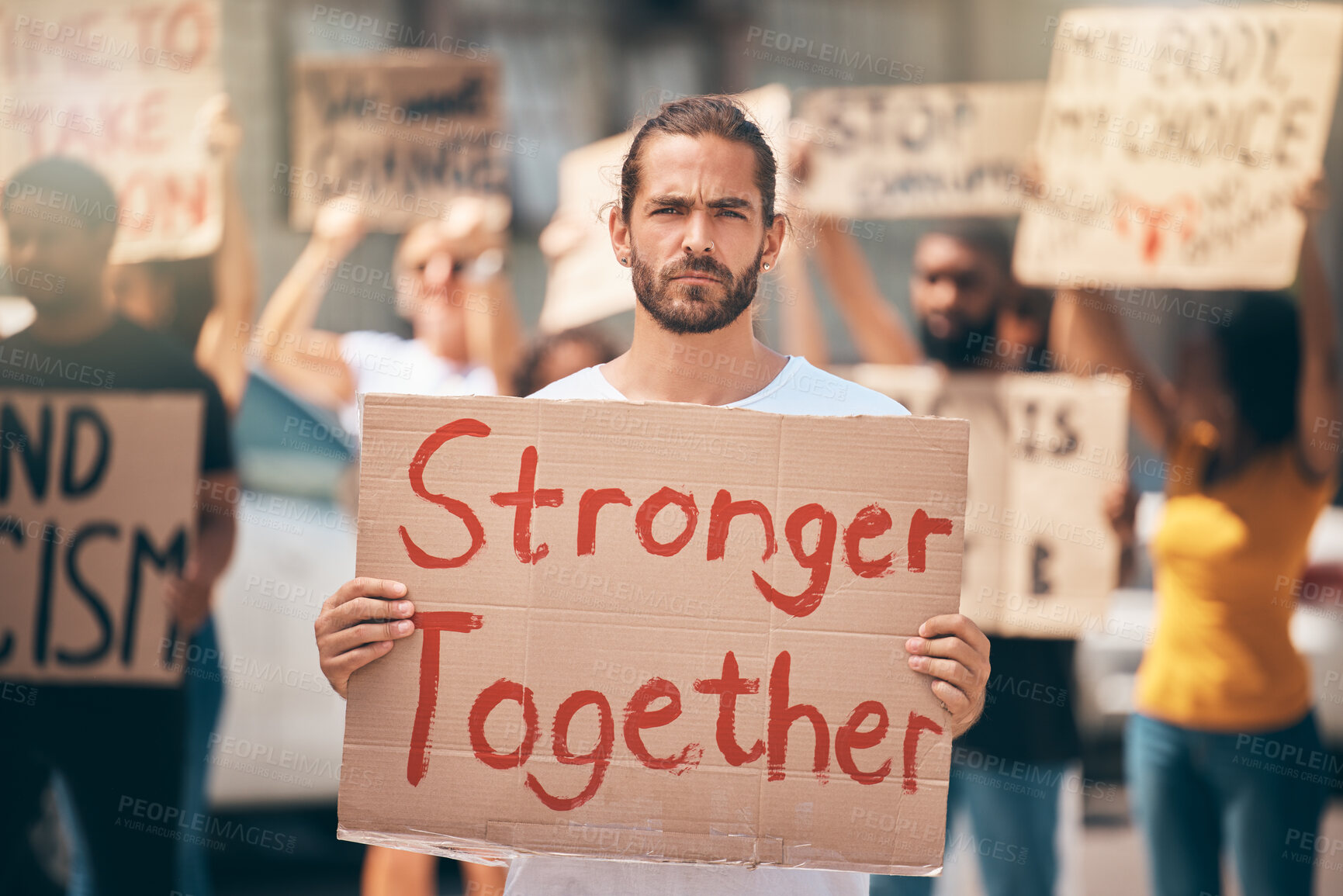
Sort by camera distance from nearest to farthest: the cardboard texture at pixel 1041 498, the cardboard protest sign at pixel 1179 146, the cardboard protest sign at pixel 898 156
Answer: the cardboard protest sign at pixel 1179 146 < the cardboard texture at pixel 1041 498 < the cardboard protest sign at pixel 898 156

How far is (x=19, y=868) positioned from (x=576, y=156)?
8.65 feet

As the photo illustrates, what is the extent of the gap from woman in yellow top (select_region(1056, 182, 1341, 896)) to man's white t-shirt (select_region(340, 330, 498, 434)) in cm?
210

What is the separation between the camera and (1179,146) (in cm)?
346

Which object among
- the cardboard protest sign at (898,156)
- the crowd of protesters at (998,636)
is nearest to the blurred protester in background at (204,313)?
the crowd of protesters at (998,636)

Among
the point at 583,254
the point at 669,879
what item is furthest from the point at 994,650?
the point at 669,879

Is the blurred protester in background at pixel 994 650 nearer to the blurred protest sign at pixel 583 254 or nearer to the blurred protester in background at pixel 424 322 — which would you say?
the blurred protest sign at pixel 583 254

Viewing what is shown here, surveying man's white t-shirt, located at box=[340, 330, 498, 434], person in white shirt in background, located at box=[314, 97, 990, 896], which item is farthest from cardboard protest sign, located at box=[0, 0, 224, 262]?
person in white shirt in background, located at box=[314, 97, 990, 896]

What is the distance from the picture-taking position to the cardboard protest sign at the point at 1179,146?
3.33 metres

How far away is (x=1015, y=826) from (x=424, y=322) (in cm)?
246

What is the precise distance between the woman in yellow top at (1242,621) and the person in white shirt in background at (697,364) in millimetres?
1684

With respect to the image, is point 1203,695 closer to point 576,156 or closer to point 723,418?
point 723,418

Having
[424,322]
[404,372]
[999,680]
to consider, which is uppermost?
[424,322]

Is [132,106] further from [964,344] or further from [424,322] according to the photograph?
[964,344]

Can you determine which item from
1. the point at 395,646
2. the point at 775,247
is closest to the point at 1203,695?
the point at 775,247
